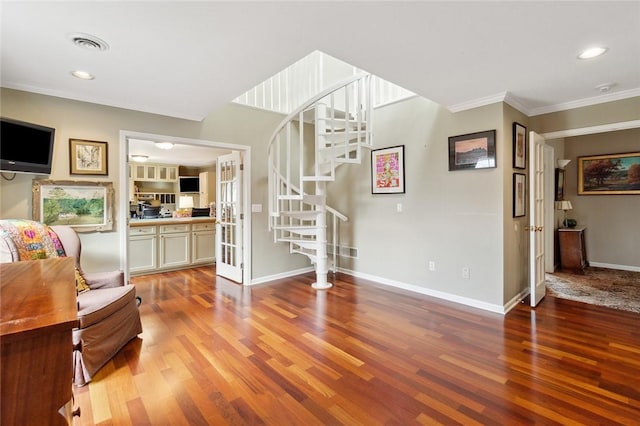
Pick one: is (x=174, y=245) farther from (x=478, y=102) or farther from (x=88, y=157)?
(x=478, y=102)

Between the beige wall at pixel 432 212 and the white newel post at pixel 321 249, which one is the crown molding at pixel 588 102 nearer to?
the beige wall at pixel 432 212

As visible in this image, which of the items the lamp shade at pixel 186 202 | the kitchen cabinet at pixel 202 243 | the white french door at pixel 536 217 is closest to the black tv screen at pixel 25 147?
the kitchen cabinet at pixel 202 243

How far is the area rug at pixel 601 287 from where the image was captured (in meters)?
3.54

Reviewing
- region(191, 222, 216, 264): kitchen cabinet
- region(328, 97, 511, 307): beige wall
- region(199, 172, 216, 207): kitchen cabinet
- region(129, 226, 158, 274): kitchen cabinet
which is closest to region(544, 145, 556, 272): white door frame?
region(328, 97, 511, 307): beige wall

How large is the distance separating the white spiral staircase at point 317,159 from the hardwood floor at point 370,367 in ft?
3.39

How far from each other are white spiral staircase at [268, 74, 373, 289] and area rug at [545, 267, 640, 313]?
3.04 m

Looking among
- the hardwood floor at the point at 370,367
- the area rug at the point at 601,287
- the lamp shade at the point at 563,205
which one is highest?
the lamp shade at the point at 563,205

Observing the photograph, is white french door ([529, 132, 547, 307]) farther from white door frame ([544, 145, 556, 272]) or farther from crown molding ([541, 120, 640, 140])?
white door frame ([544, 145, 556, 272])

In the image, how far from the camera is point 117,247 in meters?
3.37

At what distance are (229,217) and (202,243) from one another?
49.1 inches

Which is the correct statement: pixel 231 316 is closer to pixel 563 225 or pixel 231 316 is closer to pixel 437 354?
pixel 437 354

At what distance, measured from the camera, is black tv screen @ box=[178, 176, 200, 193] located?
8391 mm

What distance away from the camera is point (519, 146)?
3502mm

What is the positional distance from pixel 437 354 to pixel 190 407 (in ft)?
5.86
